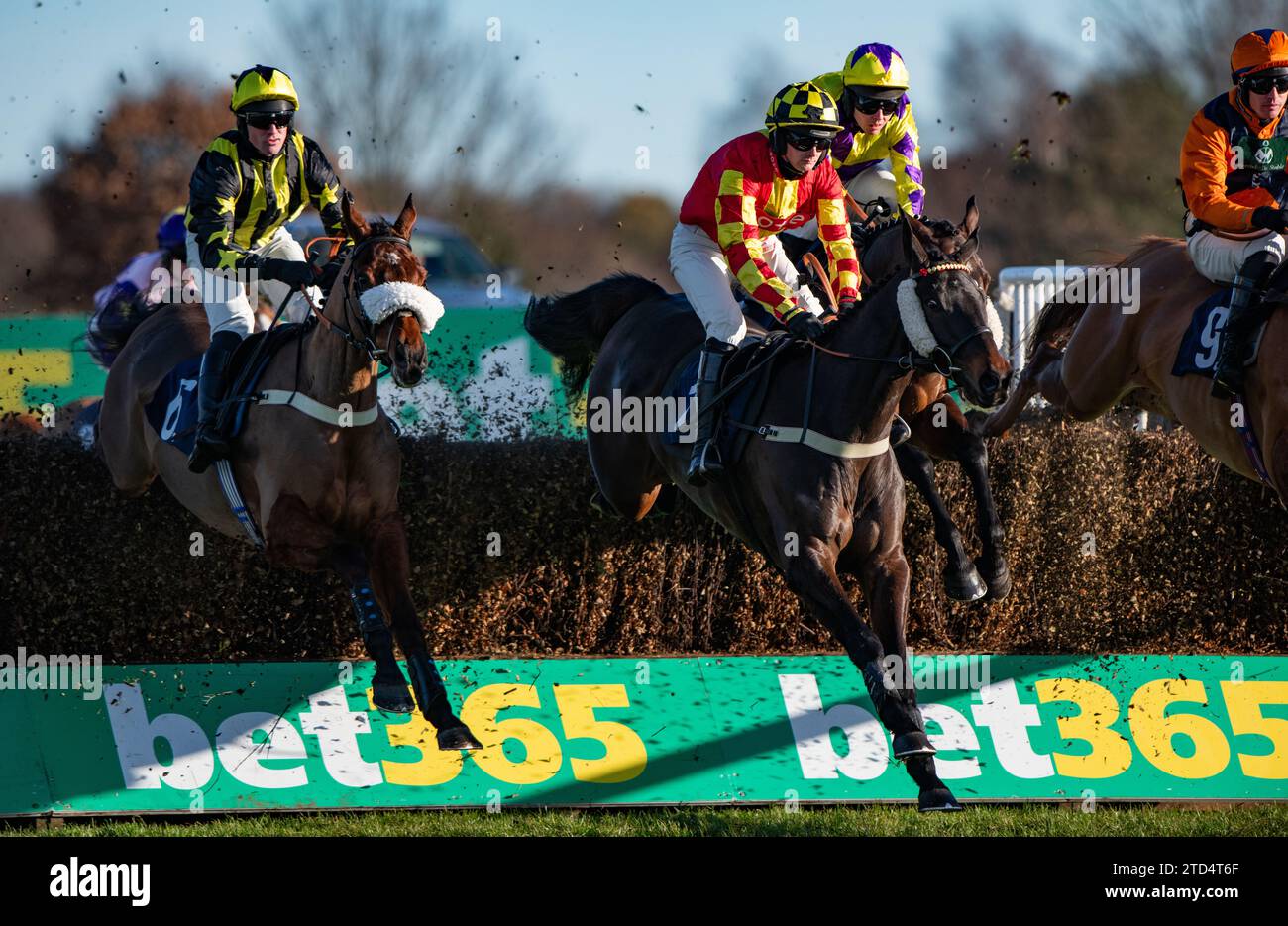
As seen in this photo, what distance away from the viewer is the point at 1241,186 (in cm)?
694

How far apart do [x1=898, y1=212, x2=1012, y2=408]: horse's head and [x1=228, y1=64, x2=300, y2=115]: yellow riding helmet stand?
2.59m

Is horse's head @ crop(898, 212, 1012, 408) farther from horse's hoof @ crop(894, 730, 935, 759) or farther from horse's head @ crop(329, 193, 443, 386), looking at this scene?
horse's head @ crop(329, 193, 443, 386)

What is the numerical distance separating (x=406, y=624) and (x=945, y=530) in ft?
7.67

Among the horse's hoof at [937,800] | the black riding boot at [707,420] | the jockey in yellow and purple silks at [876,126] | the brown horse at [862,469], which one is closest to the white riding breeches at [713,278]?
the black riding boot at [707,420]

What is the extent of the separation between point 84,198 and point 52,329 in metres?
7.73

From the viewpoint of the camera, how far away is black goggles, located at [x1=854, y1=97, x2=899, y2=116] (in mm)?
6832

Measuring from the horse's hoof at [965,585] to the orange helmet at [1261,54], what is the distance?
7.63ft

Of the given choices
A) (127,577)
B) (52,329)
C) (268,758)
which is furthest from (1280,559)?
(52,329)

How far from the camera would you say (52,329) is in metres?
15.4

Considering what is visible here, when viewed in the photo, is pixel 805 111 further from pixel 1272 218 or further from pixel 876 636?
pixel 1272 218

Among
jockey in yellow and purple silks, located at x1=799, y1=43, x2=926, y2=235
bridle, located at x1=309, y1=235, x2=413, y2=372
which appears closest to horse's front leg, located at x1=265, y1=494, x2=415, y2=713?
bridle, located at x1=309, y1=235, x2=413, y2=372

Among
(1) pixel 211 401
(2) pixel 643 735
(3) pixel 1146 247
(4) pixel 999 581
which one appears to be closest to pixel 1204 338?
(3) pixel 1146 247

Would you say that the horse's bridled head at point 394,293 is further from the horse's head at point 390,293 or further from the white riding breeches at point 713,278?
the white riding breeches at point 713,278
